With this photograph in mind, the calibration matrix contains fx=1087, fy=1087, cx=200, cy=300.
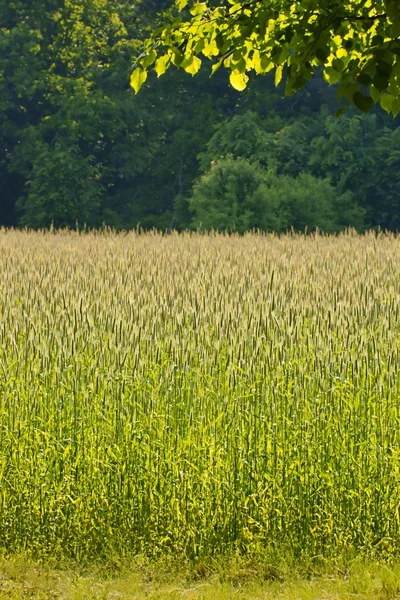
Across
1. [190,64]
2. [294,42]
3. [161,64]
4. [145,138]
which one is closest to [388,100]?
[294,42]

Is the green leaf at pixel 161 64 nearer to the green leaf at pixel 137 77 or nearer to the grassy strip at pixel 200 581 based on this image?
the green leaf at pixel 137 77

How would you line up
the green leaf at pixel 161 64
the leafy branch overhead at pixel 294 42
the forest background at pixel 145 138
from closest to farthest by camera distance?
the leafy branch overhead at pixel 294 42 < the green leaf at pixel 161 64 < the forest background at pixel 145 138

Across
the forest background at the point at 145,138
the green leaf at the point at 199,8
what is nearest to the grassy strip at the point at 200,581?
the green leaf at the point at 199,8

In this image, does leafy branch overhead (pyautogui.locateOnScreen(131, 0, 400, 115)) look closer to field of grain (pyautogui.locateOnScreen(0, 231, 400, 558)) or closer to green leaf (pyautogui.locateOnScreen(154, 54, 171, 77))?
green leaf (pyautogui.locateOnScreen(154, 54, 171, 77))

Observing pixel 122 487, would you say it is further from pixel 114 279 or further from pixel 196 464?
pixel 114 279

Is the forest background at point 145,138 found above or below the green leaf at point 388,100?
above

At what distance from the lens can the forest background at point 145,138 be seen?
34.2m

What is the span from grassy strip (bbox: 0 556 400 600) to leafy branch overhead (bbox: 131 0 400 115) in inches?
101

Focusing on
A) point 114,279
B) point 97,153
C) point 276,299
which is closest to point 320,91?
point 97,153

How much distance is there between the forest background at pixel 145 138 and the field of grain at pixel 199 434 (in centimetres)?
2380

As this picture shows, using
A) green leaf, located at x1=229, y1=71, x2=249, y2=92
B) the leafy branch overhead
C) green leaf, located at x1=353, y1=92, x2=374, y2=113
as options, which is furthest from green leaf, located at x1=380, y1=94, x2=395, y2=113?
green leaf, located at x1=229, y1=71, x2=249, y2=92

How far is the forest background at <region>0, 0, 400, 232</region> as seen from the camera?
34.2m

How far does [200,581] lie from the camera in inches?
239

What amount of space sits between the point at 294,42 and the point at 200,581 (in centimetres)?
319
